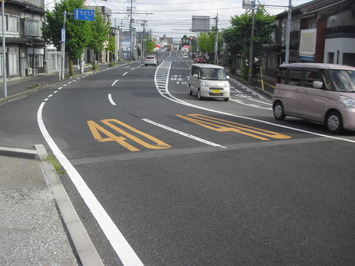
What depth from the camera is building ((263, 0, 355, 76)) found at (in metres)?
28.0

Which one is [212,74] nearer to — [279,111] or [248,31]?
[279,111]

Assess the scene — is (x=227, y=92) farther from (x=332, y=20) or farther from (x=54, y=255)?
(x=54, y=255)

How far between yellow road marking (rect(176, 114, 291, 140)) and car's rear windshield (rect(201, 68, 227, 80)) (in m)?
9.72

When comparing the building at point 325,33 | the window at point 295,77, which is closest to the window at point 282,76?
the window at point 295,77

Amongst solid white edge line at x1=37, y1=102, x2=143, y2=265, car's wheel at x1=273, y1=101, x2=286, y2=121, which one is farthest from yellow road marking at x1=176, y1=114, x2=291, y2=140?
solid white edge line at x1=37, y1=102, x2=143, y2=265

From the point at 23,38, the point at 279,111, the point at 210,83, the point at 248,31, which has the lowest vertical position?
the point at 279,111

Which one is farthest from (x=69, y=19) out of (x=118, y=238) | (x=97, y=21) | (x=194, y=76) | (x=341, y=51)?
(x=118, y=238)

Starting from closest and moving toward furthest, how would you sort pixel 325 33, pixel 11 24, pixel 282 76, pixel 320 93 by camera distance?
pixel 320 93
pixel 282 76
pixel 325 33
pixel 11 24

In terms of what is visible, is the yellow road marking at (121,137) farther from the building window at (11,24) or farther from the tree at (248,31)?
the tree at (248,31)

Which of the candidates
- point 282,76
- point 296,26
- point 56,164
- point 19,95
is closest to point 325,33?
point 296,26

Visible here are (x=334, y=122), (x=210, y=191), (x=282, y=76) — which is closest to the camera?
(x=210, y=191)

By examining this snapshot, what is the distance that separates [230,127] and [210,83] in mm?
12121

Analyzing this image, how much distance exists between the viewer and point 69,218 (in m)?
5.02

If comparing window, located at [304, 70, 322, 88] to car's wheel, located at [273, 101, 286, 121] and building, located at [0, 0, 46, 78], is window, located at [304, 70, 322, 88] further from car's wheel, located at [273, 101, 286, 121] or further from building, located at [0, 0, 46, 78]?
building, located at [0, 0, 46, 78]
